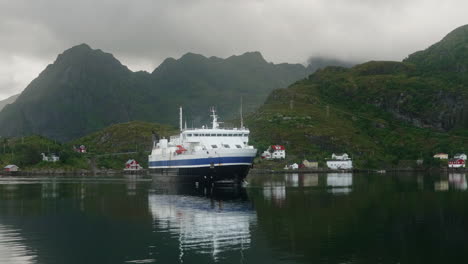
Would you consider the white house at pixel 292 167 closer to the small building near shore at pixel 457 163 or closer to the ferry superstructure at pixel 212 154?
the small building near shore at pixel 457 163

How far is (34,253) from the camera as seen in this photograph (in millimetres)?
27984

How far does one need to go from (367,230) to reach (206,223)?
12079 mm

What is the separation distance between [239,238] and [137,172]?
525 feet

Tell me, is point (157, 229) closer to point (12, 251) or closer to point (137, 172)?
point (12, 251)

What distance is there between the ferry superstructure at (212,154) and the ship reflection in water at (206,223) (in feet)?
67.4

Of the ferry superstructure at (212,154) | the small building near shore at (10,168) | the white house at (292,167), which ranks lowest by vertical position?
the white house at (292,167)

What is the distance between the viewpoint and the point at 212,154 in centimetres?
7894

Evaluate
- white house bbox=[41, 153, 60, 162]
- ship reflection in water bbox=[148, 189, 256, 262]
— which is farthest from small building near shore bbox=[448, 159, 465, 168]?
ship reflection in water bbox=[148, 189, 256, 262]

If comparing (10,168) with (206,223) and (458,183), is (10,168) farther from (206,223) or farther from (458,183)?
(206,223)

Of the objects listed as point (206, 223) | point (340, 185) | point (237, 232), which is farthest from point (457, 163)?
point (237, 232)

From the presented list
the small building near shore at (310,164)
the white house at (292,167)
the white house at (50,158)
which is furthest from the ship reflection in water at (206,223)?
the white house at (50,158)

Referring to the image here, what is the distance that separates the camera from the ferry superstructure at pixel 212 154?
78.4m

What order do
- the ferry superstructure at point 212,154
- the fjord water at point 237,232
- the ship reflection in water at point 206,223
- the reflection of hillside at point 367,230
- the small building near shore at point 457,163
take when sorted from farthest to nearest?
1. the small building near shore at point 457,163
2. the ferry superstructure at point 212,154
3. the ship reflection in water at point 206,223
4. the reflection of hillside at point 367,230
5. the fjord water at point 237,232

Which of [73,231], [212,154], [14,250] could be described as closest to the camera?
[14,250]
